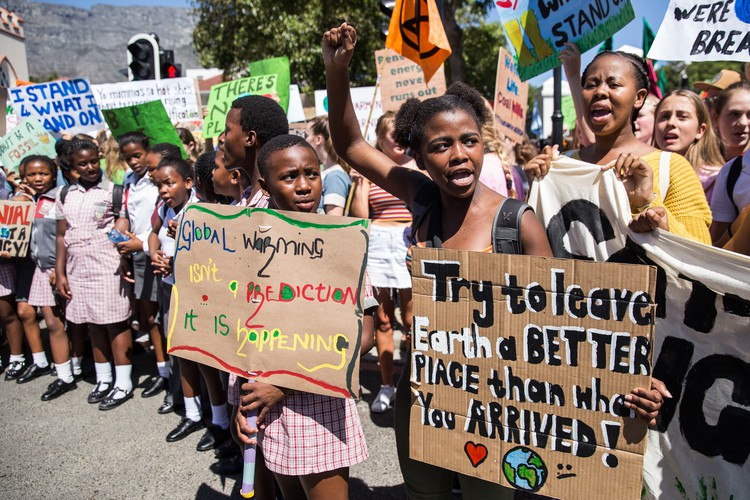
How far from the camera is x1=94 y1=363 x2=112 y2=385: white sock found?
4.65m

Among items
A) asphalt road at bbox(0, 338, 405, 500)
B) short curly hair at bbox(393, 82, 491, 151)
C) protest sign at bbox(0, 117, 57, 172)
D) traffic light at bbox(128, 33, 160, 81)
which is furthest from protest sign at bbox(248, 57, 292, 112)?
short curly hair at bbox(393, 82, 491, 151)

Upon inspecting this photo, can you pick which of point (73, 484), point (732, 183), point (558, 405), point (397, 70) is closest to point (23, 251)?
point (73, 484)

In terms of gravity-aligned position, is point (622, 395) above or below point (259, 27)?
below

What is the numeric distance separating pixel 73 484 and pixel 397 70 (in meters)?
4.75

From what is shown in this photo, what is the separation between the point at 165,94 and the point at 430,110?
675 cm

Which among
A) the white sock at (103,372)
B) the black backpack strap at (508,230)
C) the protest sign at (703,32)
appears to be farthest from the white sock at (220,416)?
the protest sign at (703,32)

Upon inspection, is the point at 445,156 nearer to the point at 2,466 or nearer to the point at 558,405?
the point at 558,405

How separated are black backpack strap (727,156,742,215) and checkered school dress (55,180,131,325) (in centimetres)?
422

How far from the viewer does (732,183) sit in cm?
274

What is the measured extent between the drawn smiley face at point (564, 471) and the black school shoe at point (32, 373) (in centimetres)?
503

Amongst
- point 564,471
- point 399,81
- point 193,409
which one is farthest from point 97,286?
point 564,471

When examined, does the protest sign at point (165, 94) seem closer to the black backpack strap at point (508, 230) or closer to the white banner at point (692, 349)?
the black backpack strap at point (508, 230)

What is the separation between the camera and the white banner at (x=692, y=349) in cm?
175

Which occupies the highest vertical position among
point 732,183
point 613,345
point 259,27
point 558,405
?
point 259,27
